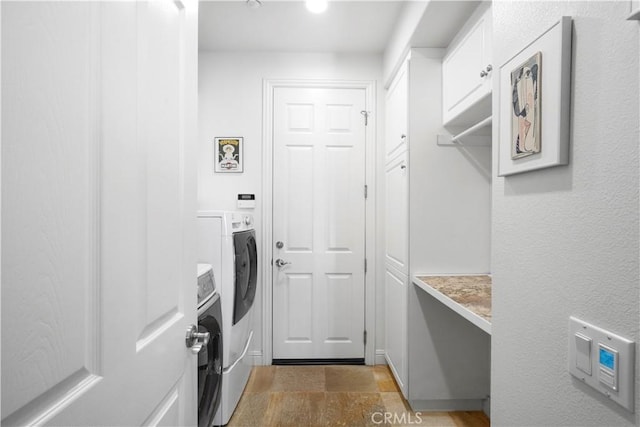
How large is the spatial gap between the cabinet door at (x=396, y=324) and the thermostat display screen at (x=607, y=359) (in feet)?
4.66

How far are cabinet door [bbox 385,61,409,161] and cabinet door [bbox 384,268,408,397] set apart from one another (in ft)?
3.08

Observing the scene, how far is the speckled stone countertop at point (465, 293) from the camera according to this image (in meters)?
1.25

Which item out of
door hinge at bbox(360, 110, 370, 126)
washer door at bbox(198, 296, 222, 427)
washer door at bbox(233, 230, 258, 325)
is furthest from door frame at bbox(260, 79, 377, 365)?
washer door at bbox(198, 296, 222, 427)

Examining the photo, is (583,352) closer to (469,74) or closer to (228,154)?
(469,74)

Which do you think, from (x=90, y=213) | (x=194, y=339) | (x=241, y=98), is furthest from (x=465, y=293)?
(x=241, y=98)

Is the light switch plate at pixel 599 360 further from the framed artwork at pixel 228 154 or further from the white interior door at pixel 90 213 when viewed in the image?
the framed artwork at pixel 228 154

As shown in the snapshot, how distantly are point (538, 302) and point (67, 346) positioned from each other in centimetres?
96

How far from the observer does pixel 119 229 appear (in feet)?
1.81

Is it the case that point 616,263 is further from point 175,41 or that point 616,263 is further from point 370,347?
point 370,347

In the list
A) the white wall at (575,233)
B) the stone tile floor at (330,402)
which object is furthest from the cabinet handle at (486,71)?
the stone tile floor at (330,402)

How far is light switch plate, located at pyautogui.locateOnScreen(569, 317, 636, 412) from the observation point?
1.73ft

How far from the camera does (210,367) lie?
1551mm

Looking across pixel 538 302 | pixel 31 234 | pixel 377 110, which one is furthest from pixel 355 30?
pixel 31 234

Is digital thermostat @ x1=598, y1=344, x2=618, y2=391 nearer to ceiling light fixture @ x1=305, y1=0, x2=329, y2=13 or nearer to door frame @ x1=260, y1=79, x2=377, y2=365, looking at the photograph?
door frame @ x1=260, y1=79, x2=377, y2=365
